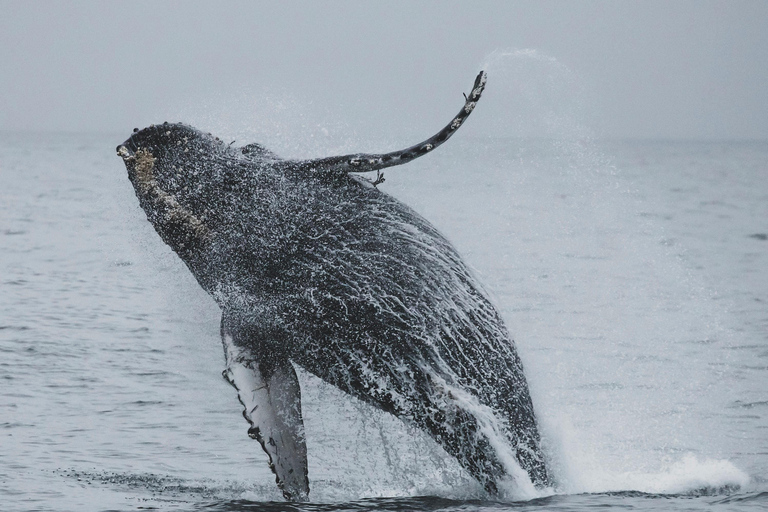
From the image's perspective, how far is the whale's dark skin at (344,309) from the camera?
978 centimetres

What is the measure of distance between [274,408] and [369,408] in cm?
85

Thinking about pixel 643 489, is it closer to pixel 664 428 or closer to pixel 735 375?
pixel 664 428

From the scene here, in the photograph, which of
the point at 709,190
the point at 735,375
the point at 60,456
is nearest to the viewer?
the point at 60,456

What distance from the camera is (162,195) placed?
34.1 feet

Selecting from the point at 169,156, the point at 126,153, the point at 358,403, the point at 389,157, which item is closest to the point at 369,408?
the point at 358,403

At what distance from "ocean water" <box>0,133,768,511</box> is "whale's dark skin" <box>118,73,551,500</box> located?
409 mm

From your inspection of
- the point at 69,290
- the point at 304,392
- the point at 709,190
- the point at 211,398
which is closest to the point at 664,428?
the point at 304,392

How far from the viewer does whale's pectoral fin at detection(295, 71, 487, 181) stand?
30.6 feet

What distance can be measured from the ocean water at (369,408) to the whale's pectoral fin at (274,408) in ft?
1.06

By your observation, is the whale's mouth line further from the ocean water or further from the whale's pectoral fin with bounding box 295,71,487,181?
the whale's pectoral fin with bounding box 295,71,487,181

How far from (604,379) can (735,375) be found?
1.78 m

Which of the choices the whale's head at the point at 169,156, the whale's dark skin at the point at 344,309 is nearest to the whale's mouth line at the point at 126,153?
the whale's head at the point at 169,156

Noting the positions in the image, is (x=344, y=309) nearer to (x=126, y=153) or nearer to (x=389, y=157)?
(x=389, y=157)

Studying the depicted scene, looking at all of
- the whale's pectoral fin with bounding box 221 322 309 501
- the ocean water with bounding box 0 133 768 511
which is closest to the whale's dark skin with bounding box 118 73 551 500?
the whale's pectoral fin with bounding box 221 322 309 501
